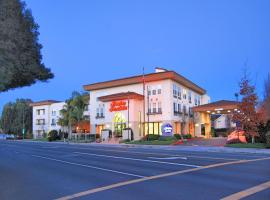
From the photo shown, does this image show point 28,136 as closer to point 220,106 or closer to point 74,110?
point 74,110

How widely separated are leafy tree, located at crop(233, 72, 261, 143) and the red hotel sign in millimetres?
25356

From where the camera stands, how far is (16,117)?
369 feet

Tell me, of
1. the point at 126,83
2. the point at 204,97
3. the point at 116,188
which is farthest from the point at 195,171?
the point at 204,97

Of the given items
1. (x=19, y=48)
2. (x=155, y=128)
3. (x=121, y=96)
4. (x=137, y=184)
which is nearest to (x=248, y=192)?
(x=137, y=184)

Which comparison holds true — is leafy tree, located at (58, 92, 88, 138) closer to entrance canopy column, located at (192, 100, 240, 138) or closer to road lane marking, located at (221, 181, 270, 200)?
entrance canopy column, located at (192, 100, 240, 138)

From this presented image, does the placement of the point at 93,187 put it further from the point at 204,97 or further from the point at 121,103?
the point at 204,97

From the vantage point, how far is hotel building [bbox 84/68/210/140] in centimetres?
5941

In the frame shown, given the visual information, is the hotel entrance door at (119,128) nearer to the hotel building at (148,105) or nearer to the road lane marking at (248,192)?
the hotel building at (148,105)

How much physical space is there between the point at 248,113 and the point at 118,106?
28155mm

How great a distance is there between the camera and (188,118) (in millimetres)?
65312

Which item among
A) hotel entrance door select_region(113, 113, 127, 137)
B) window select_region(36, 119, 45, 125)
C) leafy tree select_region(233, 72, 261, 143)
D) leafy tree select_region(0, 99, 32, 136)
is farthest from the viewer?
leafy tree select_region(0, 99, 32, 136)

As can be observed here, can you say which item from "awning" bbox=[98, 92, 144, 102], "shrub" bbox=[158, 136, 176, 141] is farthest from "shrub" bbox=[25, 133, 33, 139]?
"shrub" bbox=[158, 136, 176, 141]

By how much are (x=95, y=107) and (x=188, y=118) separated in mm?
17169

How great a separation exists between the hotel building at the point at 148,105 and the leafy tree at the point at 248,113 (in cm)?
2010
